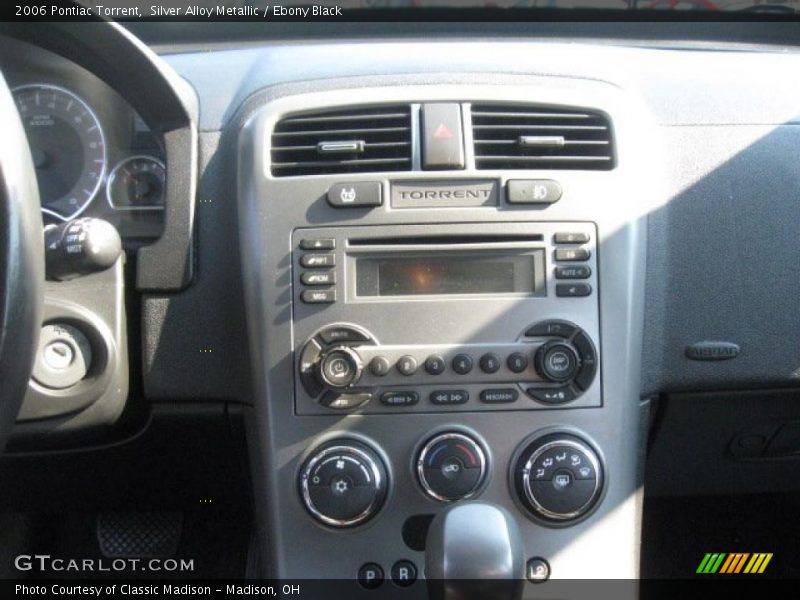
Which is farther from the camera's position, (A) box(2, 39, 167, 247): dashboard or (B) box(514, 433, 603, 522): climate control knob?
(A) box(2, 39, 167, 247): dashboard

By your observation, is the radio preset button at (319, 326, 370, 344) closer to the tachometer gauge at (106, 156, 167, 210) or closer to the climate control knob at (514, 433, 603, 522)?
the climate control knob at (514, 433, 603, 522)

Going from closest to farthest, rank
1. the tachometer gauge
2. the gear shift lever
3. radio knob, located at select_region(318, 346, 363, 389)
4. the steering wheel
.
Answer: the steering wheel, the gear shift lever, radio knob, located at select_region(318, 346, 363, 389), the tachometer gauge

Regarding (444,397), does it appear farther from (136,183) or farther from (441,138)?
(136,183)

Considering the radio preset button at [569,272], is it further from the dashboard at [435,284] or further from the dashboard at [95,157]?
the dashboard at [95,157]

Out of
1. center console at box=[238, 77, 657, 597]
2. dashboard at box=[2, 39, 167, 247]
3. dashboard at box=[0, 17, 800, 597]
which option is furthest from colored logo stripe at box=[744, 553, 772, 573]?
dashboard at box=[2, 39, 167, 247]

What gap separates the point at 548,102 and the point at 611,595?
91cm

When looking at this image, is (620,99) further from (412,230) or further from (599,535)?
(599,535)

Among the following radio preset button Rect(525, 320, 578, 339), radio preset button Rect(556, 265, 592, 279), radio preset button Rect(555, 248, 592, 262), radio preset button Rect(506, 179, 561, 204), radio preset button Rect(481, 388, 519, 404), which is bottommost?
radio preset button Rect(481, 388, 519, 404)

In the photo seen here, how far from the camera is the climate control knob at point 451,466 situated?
183cm

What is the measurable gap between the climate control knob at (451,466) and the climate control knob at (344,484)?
0.25 ft

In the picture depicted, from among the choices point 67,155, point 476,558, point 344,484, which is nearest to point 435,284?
point 344,484

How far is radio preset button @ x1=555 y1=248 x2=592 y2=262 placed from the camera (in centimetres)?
187

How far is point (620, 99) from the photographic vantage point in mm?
1992

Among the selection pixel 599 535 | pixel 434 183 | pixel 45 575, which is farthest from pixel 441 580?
pixel 45 575
